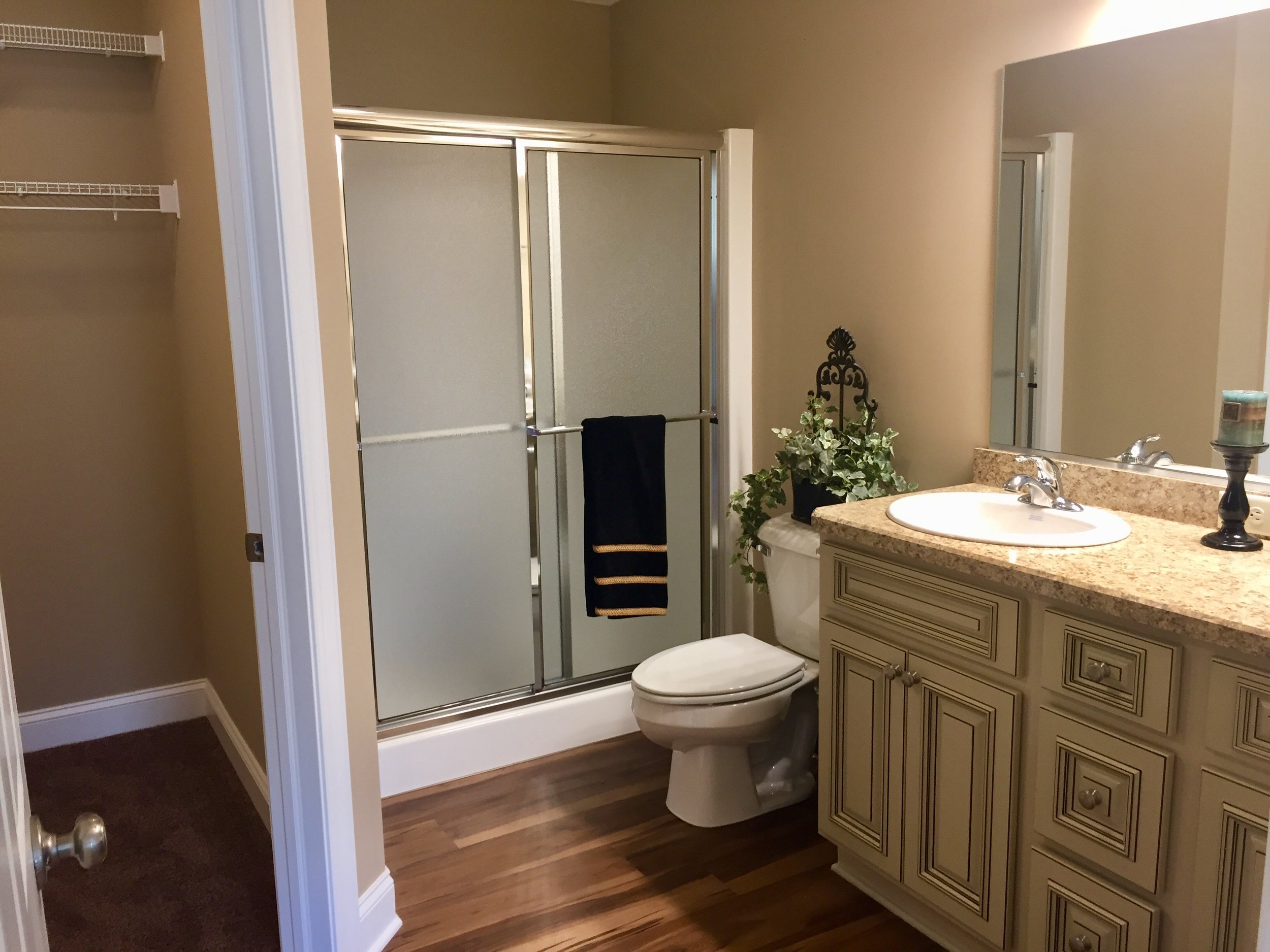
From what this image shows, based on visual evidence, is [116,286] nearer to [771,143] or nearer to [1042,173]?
[771,143]

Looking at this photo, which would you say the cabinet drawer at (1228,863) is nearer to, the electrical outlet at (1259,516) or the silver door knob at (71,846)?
the electrical outlet at (1259,516)

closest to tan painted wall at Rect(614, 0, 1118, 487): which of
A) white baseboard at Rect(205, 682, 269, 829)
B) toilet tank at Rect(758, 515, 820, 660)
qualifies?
toilet tank at Rect(758, 515, 820, 660)

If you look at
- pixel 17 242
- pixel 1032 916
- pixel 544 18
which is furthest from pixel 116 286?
pixel 1032 916

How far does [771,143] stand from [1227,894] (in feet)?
7.54

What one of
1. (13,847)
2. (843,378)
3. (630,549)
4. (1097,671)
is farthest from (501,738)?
(13,847)

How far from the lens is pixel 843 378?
9.35 ft

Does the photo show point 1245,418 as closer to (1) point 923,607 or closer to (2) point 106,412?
(1) point 923,607

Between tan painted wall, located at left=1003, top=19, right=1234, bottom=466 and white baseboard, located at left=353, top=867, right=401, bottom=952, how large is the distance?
71.3 inches

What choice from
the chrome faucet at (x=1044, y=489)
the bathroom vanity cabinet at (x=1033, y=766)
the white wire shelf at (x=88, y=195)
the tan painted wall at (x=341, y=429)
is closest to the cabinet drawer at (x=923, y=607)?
the bathroom vanity cabinet at (x=1033, y=766)

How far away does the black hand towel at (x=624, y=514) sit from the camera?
3000 mm

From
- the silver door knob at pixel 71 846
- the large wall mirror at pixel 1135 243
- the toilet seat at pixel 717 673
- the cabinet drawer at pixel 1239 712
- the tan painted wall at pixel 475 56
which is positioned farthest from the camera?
the tan painted wall at pixel 475 56

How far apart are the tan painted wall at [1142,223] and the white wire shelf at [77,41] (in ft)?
7.75

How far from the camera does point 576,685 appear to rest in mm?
3162

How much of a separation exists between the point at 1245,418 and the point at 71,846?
1.90 metres
